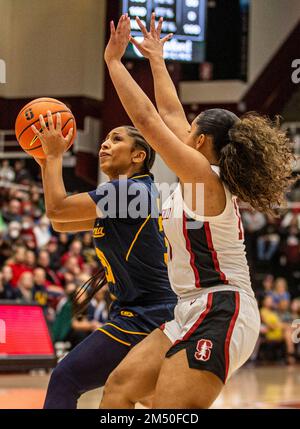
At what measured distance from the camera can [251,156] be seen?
3.22 metres

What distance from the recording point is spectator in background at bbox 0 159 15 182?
44.6 ft

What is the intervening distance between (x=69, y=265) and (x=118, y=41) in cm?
794

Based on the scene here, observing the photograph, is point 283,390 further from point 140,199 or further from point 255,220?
point 255,220

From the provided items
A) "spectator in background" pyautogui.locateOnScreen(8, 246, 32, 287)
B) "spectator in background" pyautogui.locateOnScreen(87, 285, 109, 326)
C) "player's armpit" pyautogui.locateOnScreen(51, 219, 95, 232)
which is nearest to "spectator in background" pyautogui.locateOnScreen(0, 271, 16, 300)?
"spectator in background" pyautogui.locateOnScreen(8, 246, 32, 287)

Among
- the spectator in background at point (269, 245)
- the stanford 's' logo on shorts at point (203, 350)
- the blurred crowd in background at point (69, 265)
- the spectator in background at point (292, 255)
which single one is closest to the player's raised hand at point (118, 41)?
the stanford 's' logo on shorts at point (203, 350)

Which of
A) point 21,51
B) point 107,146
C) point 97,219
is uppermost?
point 21,51

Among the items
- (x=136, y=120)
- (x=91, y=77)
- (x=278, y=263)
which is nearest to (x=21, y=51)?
(x=91, y=77)

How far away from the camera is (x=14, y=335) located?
9.04 meters

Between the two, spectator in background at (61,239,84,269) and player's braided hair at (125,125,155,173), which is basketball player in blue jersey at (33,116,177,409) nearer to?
player's braided hair at (125,125,155,173)

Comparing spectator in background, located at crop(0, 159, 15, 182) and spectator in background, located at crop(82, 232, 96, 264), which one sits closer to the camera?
spectator in background, located at crop(82, 232, 96, 264)

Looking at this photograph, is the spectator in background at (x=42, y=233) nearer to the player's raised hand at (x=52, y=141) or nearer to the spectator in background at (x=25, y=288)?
the spectator in background at (x=25, y=288)

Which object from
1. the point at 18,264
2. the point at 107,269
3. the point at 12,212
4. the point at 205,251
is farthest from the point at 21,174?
the point at 205,251

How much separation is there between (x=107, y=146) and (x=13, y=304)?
5.31 metres

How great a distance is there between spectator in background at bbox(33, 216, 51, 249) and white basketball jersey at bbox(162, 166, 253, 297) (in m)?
8.57
